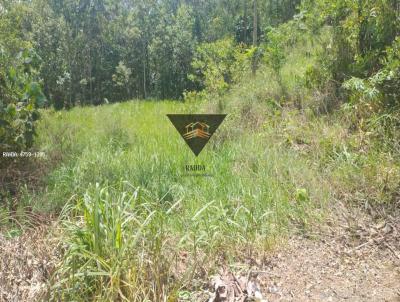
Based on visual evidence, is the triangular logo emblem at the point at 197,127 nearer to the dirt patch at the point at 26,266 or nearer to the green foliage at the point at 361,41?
the green foliage at the point at 361,41

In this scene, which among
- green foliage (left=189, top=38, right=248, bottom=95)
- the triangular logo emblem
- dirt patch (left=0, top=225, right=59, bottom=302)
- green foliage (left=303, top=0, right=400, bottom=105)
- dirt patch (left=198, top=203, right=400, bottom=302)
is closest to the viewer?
dirt patch (left=0, top=225, right=59, bottom=302)

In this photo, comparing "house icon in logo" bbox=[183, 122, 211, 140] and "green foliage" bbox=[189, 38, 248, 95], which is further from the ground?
"green foliage" bbox=[189, 38, 248, 95]

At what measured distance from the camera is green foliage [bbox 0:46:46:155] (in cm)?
345

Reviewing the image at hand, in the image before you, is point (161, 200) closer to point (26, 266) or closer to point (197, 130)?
point (26, 266)

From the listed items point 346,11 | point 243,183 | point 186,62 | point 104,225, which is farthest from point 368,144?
point 186,62

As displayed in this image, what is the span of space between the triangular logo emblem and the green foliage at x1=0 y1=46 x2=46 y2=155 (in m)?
1.98

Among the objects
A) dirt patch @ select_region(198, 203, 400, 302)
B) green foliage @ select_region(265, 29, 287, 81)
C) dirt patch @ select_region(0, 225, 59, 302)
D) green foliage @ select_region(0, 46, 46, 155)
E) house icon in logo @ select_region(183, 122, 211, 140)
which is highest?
green foliage @ select_region(265, 29, 287, 81)

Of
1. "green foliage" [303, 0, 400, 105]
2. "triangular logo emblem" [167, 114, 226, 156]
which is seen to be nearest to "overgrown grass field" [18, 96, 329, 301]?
"triangular logo emblem" [167, 114, 226, 156]

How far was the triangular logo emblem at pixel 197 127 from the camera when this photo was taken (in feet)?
15.0

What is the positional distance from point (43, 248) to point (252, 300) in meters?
1.32

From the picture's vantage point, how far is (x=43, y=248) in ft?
6.64

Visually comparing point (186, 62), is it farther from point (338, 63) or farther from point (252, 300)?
point (252, 300)

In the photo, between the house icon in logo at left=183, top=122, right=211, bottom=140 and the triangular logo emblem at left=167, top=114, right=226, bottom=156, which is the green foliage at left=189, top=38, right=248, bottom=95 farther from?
the house icon in logo at left=183, top=122, right=211, bottom=140

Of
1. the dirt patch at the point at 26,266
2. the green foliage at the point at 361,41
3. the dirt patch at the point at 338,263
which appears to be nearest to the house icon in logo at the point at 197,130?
the green foliage at the point at 361,41
